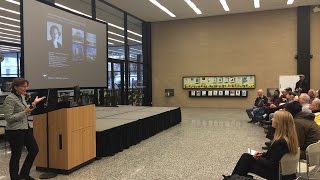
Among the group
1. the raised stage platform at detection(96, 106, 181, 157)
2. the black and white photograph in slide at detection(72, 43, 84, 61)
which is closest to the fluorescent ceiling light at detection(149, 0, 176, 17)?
the raised stage platform at detection(96, 106, 181, 157)

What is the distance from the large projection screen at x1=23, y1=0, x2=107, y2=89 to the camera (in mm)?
5238

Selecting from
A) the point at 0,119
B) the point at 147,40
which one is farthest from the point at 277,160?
the point at 147,40

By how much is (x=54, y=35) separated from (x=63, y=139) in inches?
92.5

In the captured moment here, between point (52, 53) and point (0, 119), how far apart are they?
1.84m

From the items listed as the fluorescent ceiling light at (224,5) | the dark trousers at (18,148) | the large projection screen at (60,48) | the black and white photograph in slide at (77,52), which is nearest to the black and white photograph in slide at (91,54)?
the large projection screen at (60,48)

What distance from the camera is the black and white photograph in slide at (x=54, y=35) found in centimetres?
568

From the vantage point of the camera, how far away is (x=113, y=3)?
1153 centimetres

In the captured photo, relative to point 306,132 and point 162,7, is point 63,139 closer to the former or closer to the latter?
point 306,132

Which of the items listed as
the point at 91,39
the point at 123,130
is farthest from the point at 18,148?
the point at 91,39

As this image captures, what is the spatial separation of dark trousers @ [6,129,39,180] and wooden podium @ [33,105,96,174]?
1.56ft

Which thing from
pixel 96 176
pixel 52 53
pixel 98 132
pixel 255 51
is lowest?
pixel 96 176

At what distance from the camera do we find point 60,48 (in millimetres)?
5969

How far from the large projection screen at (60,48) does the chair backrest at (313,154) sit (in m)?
4.32

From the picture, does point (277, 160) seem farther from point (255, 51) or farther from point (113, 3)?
point (255, 51)
